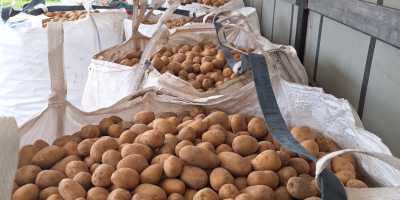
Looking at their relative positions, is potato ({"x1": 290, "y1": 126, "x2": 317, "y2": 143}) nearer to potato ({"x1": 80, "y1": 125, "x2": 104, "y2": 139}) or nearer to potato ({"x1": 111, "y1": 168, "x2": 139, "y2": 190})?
potato ({"x1": 111, "y1": 168, "x2": 139, "y2": 190})

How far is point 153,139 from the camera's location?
88cm

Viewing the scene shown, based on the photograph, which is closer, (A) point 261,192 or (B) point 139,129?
(A) point 261,192

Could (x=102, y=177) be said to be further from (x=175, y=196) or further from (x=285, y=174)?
(x=285, y=174)

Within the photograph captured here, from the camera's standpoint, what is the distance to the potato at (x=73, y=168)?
2.68ft

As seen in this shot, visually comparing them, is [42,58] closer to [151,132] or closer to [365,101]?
[151,132]

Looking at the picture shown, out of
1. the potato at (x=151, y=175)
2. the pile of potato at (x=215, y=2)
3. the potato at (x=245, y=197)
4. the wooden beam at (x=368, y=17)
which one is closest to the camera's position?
the potato at (x=245, y=197)

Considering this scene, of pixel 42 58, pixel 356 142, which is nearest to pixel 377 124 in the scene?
pixel 356 142

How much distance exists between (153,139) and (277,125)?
0.32 metres

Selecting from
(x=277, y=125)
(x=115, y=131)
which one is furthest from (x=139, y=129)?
(x=277, y=125)

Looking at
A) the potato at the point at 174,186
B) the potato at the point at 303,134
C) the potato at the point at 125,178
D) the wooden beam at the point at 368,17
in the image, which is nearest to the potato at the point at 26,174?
the potato at the point at 125,178

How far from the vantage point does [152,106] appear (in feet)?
3.92

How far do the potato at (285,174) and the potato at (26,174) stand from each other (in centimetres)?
59

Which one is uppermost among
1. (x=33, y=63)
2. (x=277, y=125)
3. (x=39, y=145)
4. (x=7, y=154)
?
(x=7, y=154)

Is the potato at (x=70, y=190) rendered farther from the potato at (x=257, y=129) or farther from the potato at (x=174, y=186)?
the potato at (x=257, y=129)
